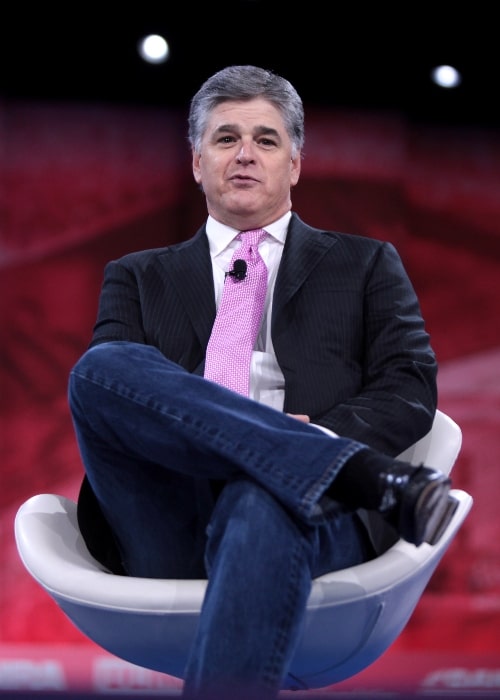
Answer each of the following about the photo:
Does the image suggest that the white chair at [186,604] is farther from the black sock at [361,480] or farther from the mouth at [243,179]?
the mouth at [243,179]

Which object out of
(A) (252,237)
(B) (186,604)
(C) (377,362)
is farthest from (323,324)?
(B) (186,604)

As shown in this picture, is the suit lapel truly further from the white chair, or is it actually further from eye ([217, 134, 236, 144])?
the white chair

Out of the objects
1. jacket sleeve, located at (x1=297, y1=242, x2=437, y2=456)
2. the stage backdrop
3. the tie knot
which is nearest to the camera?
jacket sleeve, located at (x1=297, y1=242, x2=437, y2=456)

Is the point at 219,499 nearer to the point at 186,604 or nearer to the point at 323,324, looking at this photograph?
the point at 186,604

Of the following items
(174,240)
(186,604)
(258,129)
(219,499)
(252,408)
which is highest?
(258,129)

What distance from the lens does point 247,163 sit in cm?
212

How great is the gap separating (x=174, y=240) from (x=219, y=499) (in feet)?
8.66

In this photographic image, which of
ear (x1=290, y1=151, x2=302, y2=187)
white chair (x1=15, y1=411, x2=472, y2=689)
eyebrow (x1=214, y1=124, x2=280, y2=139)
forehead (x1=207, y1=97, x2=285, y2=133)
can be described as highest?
forehead (x1=207, y1=97, x2=285, y2=133)

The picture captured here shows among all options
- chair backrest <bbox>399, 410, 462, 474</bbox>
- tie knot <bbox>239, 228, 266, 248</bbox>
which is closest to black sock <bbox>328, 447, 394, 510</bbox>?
chair backrest <bbox>399, 410, 462, 474</bbox>

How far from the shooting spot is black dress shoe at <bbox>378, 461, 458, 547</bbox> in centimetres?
131

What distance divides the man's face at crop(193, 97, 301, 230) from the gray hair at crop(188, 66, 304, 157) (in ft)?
0.05

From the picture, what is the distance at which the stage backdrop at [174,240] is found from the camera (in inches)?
149

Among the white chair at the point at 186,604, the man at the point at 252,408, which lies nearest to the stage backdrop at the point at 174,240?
the man at the point at 252,408

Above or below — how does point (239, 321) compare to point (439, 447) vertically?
above
